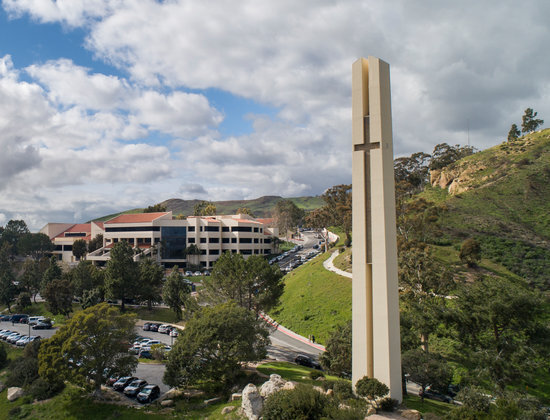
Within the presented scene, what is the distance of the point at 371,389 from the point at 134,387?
67.6 feet

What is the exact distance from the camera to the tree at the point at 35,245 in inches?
3611

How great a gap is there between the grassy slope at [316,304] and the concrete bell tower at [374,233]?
20.5 metres

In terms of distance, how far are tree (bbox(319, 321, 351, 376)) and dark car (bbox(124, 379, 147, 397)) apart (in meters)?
15.3

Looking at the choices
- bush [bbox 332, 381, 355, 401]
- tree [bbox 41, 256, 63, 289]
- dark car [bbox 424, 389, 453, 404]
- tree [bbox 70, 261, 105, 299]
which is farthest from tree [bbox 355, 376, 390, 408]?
tree [bbox 41, 256, 63, 289]

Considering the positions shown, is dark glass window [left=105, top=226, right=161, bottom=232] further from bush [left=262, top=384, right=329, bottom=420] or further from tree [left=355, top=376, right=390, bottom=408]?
tree [left=355, top=376, right=390, bottom=408]

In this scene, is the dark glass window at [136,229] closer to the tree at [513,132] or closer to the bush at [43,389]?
the bush at [43,389]

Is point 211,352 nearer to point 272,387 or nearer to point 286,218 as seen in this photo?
point 272,387

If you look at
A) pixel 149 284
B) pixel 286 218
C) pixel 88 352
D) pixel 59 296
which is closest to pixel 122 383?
pixel 88 352

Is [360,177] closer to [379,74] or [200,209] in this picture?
[379,74]

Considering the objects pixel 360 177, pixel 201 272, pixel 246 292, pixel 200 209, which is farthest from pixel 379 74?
pixel 200 209

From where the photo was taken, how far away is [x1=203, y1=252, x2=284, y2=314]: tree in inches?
1486

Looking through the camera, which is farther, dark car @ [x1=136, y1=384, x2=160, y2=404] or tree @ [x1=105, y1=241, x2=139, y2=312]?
tree @ [x1=105, y1=241, x2=139, y2=312]

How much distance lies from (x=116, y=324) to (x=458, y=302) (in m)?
27.7

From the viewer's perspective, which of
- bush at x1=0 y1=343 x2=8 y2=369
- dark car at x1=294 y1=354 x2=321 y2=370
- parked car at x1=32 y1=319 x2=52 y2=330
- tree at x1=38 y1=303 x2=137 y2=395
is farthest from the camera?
parked car at x1=32 y1=319 x2=52 y2=330
